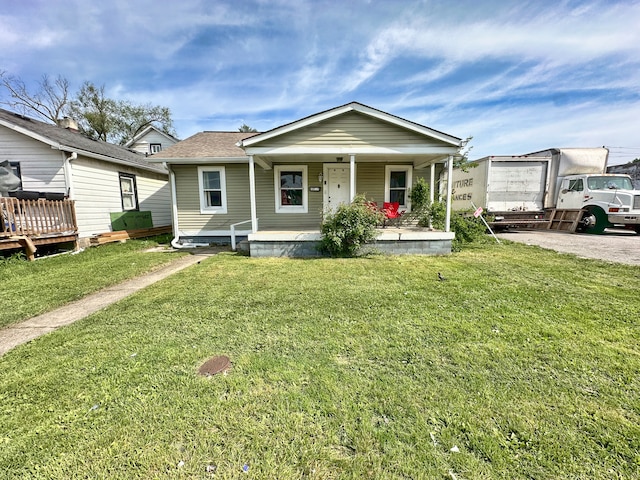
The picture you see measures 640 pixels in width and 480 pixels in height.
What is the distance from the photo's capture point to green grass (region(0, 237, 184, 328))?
14.0 feet

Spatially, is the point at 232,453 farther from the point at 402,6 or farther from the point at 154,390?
the point at 402,6

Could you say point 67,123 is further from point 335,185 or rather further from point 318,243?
point 318,243

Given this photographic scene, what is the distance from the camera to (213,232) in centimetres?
988

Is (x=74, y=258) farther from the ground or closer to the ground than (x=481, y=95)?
closer to the ground

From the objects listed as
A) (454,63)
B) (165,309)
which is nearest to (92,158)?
(165,309)

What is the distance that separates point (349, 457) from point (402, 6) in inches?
385

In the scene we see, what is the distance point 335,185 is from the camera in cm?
980

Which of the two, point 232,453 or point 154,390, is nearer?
point 232,453

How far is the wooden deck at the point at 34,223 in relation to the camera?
6.91 m

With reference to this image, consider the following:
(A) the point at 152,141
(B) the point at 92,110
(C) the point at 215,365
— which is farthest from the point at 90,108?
(C) the point at 215,365

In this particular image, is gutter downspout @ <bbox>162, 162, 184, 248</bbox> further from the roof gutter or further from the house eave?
the roof gutter

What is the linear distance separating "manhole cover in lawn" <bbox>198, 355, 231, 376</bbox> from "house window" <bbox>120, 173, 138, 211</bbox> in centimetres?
A: 1118

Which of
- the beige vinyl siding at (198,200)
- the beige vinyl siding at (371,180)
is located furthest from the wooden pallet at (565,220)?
the beige vinyl siding at (198,200)

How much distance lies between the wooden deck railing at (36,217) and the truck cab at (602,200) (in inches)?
741
